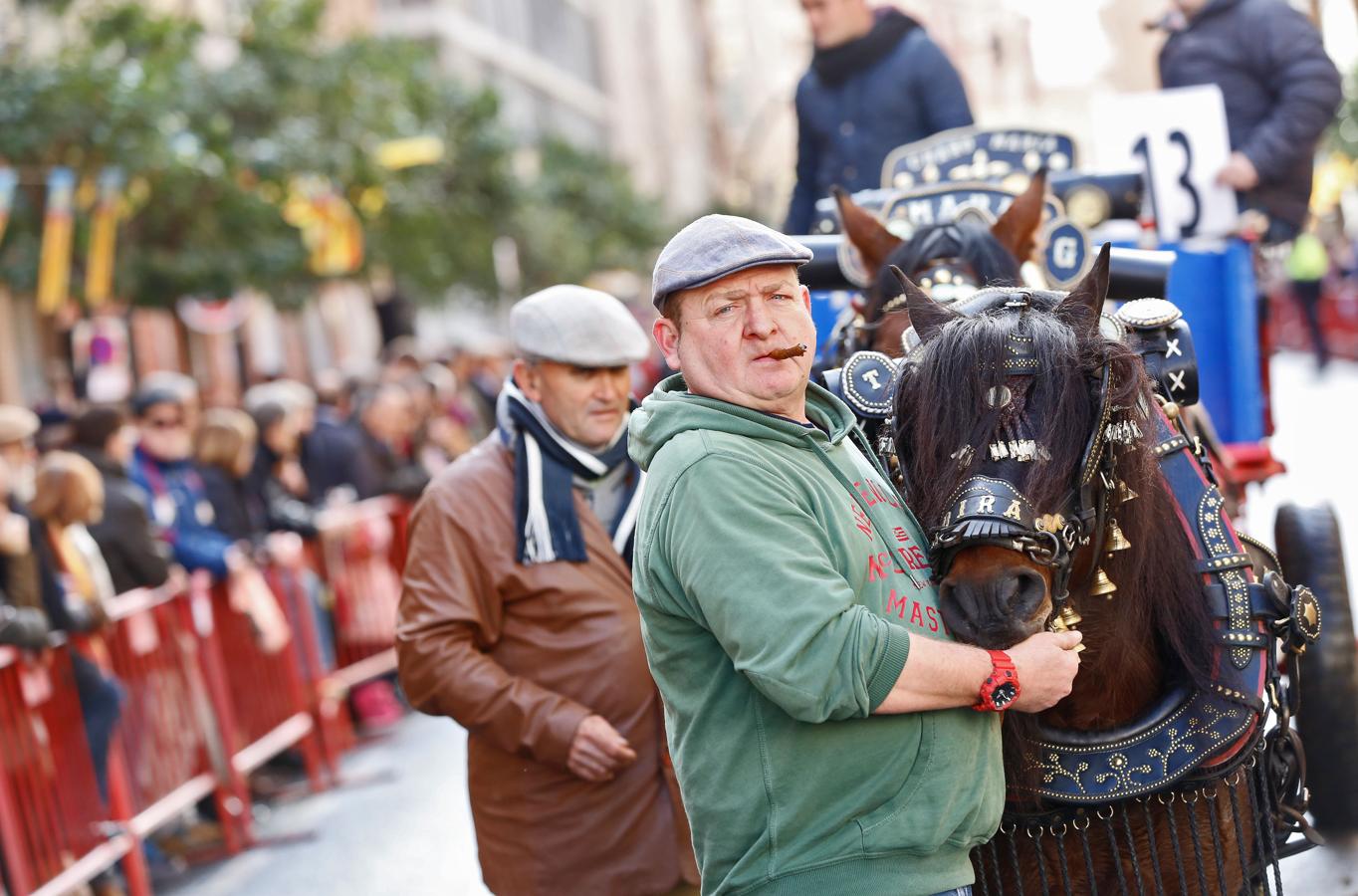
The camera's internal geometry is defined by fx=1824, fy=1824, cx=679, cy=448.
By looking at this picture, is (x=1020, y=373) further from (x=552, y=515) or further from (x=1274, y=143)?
(x=1274, y=143)

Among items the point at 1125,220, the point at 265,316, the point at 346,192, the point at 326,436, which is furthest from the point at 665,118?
the point at 1125,220

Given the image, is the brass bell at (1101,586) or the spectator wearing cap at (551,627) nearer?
the brass bell at (1101,586)

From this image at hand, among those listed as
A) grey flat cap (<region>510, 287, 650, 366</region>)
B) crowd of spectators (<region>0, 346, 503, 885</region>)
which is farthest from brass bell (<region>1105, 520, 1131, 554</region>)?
crowd of spectators (<region>0, 346, 503, 885</region>)

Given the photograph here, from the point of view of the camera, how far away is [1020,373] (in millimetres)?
3266

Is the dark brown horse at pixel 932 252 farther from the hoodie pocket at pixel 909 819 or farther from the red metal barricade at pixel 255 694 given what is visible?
the red metal barricade at pixel 255 694

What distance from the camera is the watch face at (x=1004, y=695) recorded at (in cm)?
299

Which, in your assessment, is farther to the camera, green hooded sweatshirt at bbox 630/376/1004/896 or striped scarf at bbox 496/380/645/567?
striped scarf at bbox 496/380/645/567

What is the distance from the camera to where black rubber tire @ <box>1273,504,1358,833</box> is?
556cm

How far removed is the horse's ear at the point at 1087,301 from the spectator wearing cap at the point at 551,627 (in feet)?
5.44

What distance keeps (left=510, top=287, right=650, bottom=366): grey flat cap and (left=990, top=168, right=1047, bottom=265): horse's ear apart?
1.36 meters

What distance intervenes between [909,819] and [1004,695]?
256mm

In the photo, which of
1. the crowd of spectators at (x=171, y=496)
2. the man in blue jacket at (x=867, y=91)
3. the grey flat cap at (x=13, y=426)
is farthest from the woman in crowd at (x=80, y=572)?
the man in blue jacket at (x=867, y=91)

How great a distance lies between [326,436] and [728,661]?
949 cm

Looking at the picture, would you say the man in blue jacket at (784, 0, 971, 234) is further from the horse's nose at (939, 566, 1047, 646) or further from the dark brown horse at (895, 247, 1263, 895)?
the horse's nose at (939, 566, 1047, 646)
